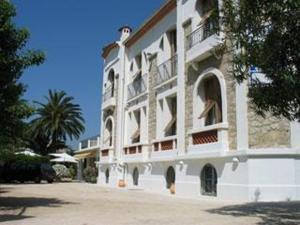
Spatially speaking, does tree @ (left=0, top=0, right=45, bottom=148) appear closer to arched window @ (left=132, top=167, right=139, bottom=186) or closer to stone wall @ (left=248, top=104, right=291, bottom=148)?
stone wall @ (left=248, top=104, right=291, bottom=148)

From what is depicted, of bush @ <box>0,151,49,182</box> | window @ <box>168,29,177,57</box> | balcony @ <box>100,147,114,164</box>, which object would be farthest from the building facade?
window @ <box>168,29,177,57</box>

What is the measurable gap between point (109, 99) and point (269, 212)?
22.5m

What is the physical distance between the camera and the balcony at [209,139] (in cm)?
1830

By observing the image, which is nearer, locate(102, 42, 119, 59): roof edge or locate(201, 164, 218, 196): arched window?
locate(201, 164, 218, 196): arched window

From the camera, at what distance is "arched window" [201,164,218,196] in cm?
1918

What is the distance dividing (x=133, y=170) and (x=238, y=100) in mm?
12904

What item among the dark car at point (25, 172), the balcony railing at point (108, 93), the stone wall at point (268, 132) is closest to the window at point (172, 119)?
the stone wall at point (268, 132)

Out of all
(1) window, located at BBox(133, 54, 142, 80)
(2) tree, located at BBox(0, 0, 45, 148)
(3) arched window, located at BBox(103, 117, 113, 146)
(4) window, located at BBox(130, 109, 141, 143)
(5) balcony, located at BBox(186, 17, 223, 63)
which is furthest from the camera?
(3) arched window, located at BBox(103, 117, 113, 146)

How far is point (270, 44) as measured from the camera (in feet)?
28.9

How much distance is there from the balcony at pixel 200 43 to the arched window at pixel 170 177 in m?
5.64

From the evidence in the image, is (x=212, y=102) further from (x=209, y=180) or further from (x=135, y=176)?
(x=135, y=176)

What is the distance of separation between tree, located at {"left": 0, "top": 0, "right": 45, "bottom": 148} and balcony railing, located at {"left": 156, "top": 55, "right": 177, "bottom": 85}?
31.7ft

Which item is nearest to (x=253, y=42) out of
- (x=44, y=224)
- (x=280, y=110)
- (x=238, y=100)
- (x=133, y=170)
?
(x=280, y=110)

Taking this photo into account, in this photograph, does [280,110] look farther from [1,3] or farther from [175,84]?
[175,84]
